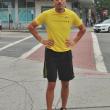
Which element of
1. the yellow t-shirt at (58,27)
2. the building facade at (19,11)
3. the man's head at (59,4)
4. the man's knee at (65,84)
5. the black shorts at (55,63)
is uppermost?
the man's head at (59,4)

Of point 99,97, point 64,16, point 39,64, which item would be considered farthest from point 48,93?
point 39,64

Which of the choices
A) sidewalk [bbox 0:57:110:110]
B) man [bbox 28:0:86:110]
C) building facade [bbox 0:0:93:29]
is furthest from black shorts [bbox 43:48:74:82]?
building facade [bbox 0:0:93:29]

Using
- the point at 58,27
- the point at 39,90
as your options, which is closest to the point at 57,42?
the point at 58,27

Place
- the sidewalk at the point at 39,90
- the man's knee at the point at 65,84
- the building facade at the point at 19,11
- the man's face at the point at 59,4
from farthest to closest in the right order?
the building facade at the point at 19,11 < the sidewalk at the point at 39,90 < the man's knee at the point at 65,84 < the man's face at the point at 59,4

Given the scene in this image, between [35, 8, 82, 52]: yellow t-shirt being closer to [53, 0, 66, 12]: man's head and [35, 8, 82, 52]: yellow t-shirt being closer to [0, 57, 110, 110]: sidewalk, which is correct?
[53, 0, 66, 12]: man's head

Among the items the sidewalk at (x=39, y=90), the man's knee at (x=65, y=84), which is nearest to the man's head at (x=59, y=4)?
the man's knee at (x=65, y=84)

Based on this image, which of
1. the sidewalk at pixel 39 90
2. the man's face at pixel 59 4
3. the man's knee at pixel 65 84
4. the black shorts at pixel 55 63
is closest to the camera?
the man's face at pixel 59 4

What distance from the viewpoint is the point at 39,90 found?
9969mm

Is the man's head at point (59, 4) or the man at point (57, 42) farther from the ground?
the man's head at point (59, 4)

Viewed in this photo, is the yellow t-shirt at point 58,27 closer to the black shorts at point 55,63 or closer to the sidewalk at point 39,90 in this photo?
the black shorts at point 55,63

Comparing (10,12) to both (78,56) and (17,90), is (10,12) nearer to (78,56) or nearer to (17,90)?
(78,56)

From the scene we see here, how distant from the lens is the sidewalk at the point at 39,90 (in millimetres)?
8477

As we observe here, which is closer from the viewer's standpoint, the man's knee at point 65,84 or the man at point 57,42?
the man at point 57,42

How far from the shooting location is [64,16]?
713 cm
